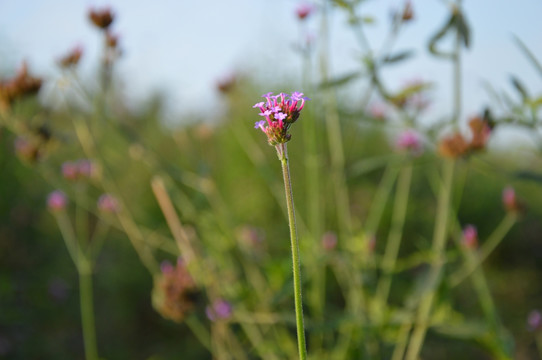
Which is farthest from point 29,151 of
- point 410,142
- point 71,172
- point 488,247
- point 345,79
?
point 488,247

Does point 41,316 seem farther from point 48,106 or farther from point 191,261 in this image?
point 191,261

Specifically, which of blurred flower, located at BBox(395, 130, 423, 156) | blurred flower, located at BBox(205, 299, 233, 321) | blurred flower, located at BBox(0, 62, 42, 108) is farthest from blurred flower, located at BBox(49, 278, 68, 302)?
blurred flower, located at BBox(395, 130, 423, 156)

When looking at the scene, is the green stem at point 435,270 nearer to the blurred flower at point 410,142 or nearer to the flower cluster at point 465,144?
the flower cluster at point 465,144

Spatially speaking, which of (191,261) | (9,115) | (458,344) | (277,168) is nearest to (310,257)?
(191,261)

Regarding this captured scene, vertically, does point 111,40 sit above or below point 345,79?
above

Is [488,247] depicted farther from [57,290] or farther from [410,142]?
[57,290]

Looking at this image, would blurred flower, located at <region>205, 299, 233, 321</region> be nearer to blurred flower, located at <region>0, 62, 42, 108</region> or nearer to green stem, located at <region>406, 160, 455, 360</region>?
A: green stem, located at <region>406, 160, 455, 360</region>
